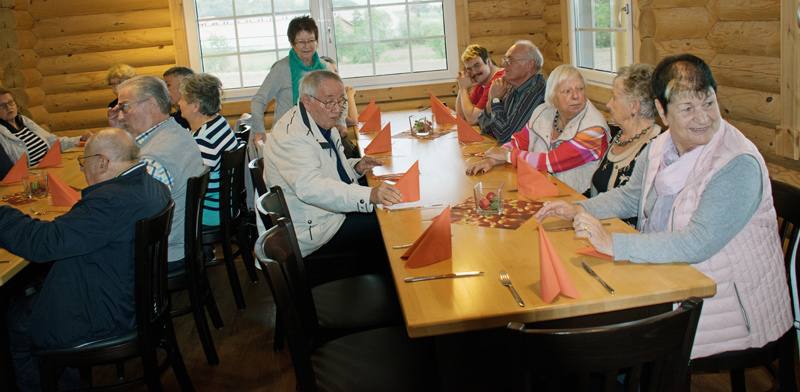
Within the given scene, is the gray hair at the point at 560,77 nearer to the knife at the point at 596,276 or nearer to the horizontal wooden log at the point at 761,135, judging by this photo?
the horizontal wooden log at the point at 761,135

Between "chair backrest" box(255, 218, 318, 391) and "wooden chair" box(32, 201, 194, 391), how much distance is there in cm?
47

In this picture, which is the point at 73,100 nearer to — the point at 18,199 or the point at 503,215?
the point at 18,199

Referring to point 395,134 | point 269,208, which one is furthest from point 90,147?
point 395,134

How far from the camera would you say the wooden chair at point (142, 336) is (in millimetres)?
2129

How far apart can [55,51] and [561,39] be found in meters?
4.60

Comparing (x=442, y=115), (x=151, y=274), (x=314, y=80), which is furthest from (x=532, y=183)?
(x=442, y=115)

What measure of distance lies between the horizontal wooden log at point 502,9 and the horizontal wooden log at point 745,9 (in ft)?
9.16

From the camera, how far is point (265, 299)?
370 cm

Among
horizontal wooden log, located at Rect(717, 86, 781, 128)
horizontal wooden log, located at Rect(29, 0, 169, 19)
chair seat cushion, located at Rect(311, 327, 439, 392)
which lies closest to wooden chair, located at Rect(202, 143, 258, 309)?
chair seat cushion, located at Rect(311, 327, 439, 392)

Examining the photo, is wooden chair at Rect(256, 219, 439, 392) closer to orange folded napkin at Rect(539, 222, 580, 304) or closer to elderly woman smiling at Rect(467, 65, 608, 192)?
orange folded napkin at Rect(539, 222, 580, 304)

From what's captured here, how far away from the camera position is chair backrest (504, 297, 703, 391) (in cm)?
120

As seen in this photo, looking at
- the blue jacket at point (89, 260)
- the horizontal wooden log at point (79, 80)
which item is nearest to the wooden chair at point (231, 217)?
the blue jacket at point (89, 260)

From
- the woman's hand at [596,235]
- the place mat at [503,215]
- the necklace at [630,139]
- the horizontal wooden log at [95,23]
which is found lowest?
the place mat at [503,215]

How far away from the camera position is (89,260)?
7.16 ft
